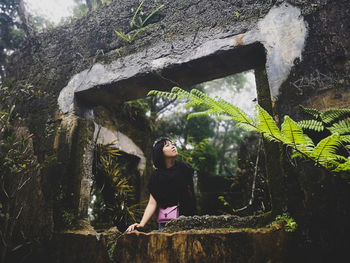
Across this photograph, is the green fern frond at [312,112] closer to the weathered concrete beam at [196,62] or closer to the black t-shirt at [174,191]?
the weathered concrete beam at [196,62]

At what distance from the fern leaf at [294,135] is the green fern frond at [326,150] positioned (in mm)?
55

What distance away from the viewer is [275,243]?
139 centimetres

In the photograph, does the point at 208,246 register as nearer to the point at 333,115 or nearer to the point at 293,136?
the point at 293,136

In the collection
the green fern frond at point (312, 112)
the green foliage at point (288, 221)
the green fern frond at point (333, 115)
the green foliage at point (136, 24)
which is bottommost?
the green foliage at point (288, 221)

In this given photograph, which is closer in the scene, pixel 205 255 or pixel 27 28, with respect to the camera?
pixel 205 255

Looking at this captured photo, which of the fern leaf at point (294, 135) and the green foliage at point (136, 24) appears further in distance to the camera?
the green foliage at point (136, 24)

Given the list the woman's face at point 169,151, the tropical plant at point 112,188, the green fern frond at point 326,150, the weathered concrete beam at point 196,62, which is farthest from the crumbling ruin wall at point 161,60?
the woman's face at point 169,151

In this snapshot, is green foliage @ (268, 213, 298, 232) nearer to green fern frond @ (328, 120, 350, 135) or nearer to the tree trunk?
the tree trunk

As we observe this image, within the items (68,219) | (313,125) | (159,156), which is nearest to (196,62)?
(159,156)

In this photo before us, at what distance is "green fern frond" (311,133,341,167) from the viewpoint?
3.85 feet

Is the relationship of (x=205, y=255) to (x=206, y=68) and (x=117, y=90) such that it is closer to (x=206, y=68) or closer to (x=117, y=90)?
(x=206, y=68)

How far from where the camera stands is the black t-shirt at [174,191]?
2.37 metres

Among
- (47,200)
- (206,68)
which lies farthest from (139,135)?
(206,68)

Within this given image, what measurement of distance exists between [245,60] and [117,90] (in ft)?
4.64
